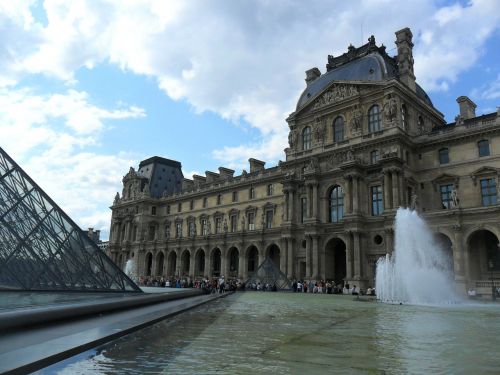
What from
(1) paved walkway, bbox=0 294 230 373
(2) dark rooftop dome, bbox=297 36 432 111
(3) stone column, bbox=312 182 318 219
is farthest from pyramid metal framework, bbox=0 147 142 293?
(2) dark rooftop dome, bbox=297 36 432 111

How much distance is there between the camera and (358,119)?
4200 cm

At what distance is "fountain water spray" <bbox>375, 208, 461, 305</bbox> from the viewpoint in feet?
86.3

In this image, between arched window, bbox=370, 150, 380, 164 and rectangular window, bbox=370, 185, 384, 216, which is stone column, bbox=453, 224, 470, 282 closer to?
rectangular window, bbox=370, 185, 384, 216

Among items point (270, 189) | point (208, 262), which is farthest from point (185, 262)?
point (270, 189)

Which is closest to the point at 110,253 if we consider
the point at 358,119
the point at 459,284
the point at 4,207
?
the point at 358,119

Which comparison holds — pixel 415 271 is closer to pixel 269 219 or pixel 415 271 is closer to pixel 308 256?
pixel 308 256

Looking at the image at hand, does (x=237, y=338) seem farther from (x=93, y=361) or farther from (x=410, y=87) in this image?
(x=410, y=87)

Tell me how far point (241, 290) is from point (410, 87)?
25717mm

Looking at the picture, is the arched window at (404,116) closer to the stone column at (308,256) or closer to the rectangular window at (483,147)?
the rectangular window at (483,147)

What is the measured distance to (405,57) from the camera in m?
44.2

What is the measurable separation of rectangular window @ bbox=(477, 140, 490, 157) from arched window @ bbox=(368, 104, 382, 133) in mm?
8615

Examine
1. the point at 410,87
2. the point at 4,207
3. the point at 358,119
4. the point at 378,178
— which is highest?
the point at 410,87

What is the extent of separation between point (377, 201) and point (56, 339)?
3521 centimetres

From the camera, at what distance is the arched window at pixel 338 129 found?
44312 mm
